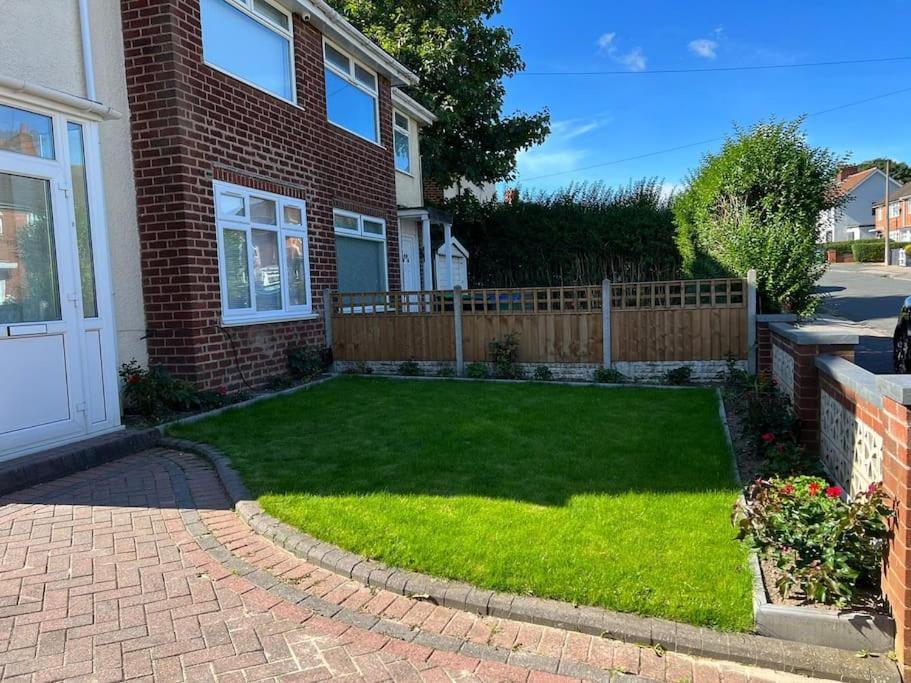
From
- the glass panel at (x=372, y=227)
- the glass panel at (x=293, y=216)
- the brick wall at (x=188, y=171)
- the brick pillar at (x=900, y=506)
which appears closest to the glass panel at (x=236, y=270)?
the brick wall at (x=188, y=171)

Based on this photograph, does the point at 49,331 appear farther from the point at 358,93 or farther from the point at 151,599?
the point at 358,93

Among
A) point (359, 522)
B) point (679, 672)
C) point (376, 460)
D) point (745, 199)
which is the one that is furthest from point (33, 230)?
point (745, 199)

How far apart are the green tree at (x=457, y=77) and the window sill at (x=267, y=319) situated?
10188 millimetres

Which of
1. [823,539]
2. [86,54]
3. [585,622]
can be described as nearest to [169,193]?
[86,54]

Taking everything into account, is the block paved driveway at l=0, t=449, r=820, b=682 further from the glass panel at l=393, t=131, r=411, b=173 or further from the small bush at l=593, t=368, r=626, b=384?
the glass panel at l=393, t=131, r=411, b=173

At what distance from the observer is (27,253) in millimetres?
5668

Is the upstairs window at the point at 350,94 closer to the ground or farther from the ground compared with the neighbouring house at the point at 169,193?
farther from the ground

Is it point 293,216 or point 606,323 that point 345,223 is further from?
point 606,323

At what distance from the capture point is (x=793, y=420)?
491cm

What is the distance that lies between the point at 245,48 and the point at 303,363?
4.53m

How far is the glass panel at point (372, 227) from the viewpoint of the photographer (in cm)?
1258

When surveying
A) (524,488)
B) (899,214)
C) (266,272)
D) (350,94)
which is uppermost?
(899,214)

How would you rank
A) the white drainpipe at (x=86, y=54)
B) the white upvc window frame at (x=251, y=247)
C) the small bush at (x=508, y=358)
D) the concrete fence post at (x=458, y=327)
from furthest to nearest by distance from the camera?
the concrete fence post at (x=458, y=327)
the small bush at (x=508, y=358)
the white upvc window frame at (x=251, y=247)
the white drainpipe at (x=86, y=54)

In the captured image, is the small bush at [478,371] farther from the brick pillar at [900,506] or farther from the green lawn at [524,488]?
the brick pillar at [900,506]
